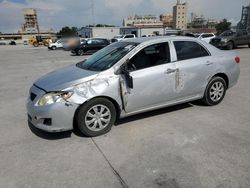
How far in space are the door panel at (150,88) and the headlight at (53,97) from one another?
0.95 metres

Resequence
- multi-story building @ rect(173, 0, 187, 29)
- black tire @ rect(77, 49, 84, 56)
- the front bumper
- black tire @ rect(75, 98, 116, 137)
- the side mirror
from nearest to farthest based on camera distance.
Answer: the front bumper < black tire @ rect(75, 98, 116, 137) < the side mirror < black tire @ rect(77, 49, 84, 56) < multi-story building @ rect(173, 0, 187, 29)

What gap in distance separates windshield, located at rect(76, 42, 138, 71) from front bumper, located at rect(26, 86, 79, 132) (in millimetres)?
940

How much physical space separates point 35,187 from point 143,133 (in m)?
1.87

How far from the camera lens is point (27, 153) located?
10.9 feet

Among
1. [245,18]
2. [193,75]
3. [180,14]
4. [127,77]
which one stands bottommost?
[193,75]

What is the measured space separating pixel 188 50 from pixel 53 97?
2785 millimetres

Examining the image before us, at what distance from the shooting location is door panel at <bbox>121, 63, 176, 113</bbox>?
152 inches

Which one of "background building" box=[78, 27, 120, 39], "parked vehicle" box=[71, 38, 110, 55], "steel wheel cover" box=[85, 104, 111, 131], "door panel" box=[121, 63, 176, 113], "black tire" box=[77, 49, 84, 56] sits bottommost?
"steel wheel cover" box=[85, 104, 111, 131]

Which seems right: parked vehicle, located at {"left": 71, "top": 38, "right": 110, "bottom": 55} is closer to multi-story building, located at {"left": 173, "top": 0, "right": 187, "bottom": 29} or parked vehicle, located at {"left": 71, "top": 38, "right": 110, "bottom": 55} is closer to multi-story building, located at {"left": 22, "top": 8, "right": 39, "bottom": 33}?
multi-story building, located at {"left": 173, "top": 0, "right": 187, "bottom": 29}

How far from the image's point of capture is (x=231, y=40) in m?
19.0

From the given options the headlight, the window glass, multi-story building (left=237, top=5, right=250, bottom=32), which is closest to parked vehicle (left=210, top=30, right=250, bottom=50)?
the window glass

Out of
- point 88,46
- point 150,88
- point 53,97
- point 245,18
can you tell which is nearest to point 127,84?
point 150,88

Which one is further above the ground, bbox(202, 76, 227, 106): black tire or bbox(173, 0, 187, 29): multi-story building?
bbox(173, 0, 187, 29): multi-story building

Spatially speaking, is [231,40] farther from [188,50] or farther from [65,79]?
[65,79]
